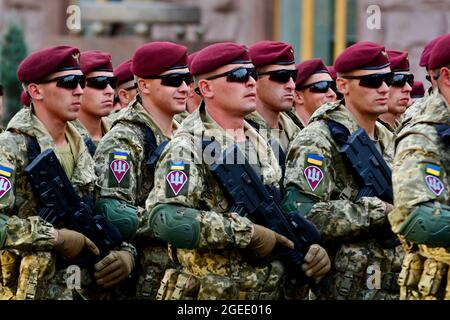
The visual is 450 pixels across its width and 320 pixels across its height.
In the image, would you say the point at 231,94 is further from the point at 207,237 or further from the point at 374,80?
the point at 374,80

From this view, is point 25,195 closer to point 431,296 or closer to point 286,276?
point 286,276

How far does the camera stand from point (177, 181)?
388 inches

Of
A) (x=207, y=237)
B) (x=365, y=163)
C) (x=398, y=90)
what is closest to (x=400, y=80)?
(x=398, y=90)

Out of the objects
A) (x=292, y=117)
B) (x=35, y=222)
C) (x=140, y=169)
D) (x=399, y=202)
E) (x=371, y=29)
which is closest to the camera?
(x=399, y=202)

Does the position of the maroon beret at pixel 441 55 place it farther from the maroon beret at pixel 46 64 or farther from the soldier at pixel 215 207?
the maroon beret at pixel 46 64

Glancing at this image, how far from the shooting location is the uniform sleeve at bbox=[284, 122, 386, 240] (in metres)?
10.8

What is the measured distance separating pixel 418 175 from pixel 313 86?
3571mm

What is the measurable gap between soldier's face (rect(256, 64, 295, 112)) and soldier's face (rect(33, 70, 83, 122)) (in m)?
1.56

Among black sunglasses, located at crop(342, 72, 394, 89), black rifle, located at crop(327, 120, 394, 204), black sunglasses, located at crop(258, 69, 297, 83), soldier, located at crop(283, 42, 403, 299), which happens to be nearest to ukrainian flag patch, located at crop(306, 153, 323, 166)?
soldier, located at crop(283, 42, 403, 299)

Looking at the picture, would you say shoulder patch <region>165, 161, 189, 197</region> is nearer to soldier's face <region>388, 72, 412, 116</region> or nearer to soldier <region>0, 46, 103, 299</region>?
soldier <region>0, 46, 103, 299</region>

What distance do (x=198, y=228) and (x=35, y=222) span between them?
3.32ft

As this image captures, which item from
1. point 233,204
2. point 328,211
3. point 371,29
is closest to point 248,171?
point 233,204

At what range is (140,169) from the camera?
443 inches

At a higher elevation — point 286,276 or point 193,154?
point 193,154
